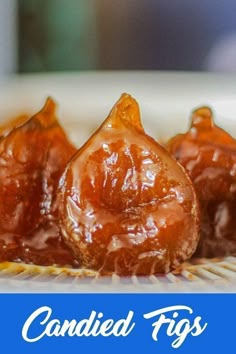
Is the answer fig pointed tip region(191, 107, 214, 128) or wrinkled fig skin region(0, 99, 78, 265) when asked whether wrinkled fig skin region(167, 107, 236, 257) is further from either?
wrinkled fig skin region(0, 99, 78, 265)

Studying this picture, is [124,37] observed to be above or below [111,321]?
above

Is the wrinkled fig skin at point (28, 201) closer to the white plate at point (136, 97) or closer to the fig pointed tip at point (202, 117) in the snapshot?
the white plate at point (136, 97)

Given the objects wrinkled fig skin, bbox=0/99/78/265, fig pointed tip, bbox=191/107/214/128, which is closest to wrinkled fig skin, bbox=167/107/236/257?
fig pointed tip, bbox=191/107/214/128

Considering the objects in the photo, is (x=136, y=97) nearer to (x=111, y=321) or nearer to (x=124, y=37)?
(x=124, y=37)

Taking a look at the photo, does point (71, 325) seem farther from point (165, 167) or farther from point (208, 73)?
point (208, 73)

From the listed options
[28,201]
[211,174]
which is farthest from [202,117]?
[28,201]

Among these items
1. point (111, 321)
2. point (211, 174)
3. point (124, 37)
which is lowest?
point (111, 321)
